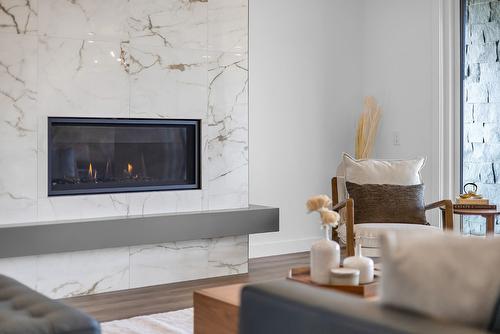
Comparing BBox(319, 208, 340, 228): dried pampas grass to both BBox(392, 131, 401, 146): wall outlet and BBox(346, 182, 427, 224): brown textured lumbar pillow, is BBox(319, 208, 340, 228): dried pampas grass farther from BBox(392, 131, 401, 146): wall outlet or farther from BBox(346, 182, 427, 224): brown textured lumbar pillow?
BBox(392, 131, 401, 146): wall outlet

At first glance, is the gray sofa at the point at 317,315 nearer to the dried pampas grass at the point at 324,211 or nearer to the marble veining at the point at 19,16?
the dried pampas grass at the point at 324,211

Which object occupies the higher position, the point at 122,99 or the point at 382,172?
the point at 122,99

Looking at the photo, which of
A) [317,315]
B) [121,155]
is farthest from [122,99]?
[317,315]

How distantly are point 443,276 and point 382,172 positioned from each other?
11.0 feet

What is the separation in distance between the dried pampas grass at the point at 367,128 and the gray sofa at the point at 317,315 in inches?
173

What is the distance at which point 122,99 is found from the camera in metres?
4.45

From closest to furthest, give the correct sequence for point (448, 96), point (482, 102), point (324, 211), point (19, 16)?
1. point (324, 211)
2. point (19, 16)
3. point (482, 102)
4. point (448, 96)

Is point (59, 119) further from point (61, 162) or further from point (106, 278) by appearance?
point (106, 278)

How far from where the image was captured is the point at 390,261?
1.40 meters

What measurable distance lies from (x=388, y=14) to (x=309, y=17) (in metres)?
0.70

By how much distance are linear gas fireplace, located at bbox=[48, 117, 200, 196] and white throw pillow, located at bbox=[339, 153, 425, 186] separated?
1.07 metres

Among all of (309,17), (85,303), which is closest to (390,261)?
(85,303)

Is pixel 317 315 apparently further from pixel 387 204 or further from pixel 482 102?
pixel 482 102

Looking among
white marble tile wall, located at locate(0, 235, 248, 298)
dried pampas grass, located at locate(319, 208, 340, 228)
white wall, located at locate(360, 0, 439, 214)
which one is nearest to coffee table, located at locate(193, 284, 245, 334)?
dried pampas grass, located at locate(319, 208, 340, 228)
